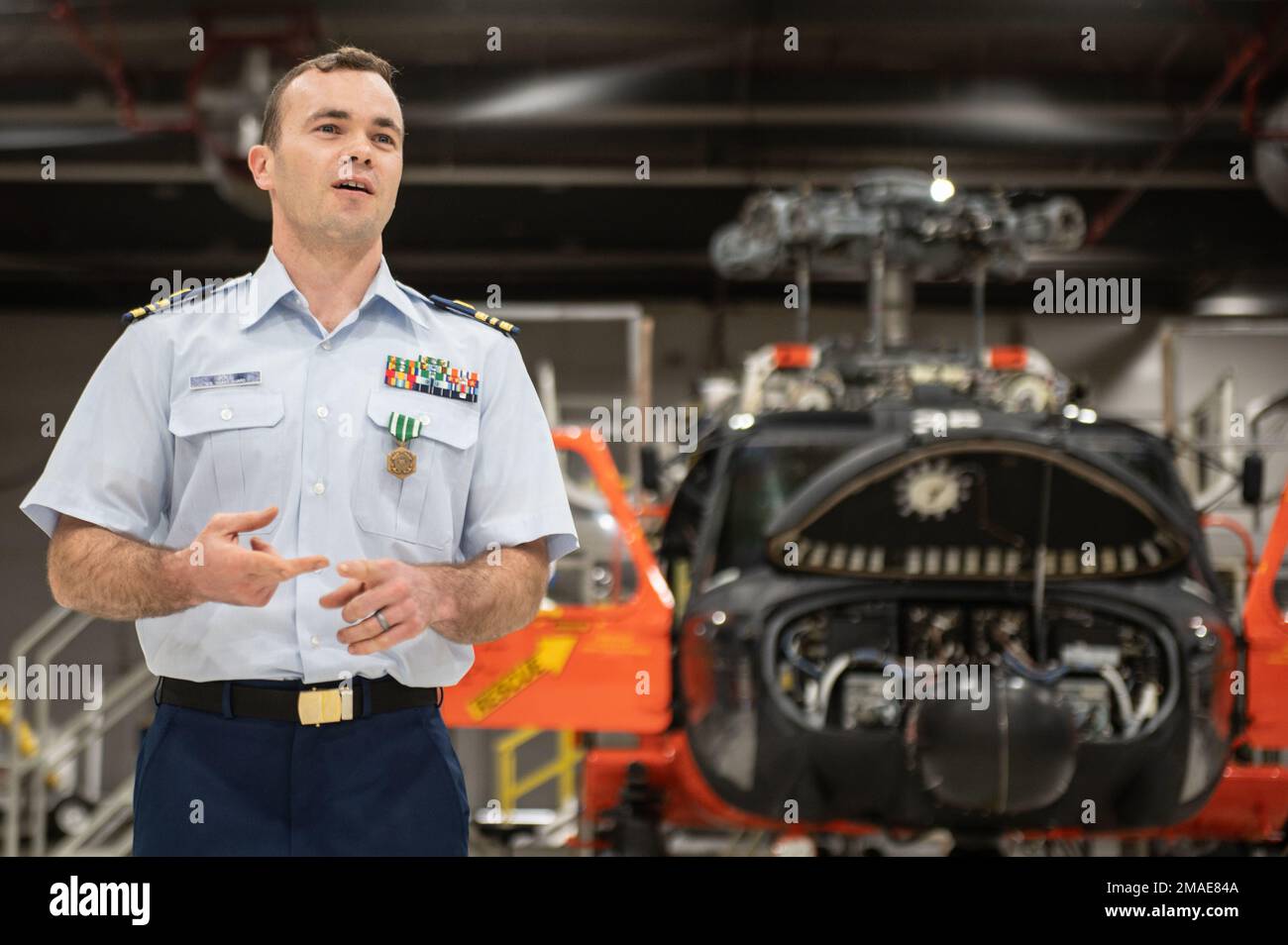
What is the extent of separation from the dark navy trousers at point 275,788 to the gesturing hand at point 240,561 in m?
0.26

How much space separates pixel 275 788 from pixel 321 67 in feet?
3.53

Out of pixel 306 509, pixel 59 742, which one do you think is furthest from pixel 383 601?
pixel 59 742

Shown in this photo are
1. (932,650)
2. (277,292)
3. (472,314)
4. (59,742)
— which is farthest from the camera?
(59,742)

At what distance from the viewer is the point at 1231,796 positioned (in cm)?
604

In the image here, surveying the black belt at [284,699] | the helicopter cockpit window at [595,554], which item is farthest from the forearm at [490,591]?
the helicopter cockpit window at [595,554]

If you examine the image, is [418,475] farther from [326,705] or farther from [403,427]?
[326,705]

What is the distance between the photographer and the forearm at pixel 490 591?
2.33 m

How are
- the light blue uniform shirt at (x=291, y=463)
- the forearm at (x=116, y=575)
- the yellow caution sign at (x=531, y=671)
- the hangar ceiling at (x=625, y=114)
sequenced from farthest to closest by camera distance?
the hangar ceiling at (x=625, y=114) < the yellow caution sign at (x=531, y=671) < the light blue uniform shirt at (x=291, y=463) < the forearm at (x=116, y=575)

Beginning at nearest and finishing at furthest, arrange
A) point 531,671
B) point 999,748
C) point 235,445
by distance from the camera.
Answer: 1. point 235,445
2. point 999,748
3. point 531,671

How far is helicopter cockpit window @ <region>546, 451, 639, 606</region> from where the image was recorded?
6965mm

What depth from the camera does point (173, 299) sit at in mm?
2539

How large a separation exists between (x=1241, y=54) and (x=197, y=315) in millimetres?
8809

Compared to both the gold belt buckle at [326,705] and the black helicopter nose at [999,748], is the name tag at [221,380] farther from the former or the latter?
the black helicopter nose at [999,748]

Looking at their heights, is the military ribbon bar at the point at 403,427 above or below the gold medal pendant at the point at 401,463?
above
